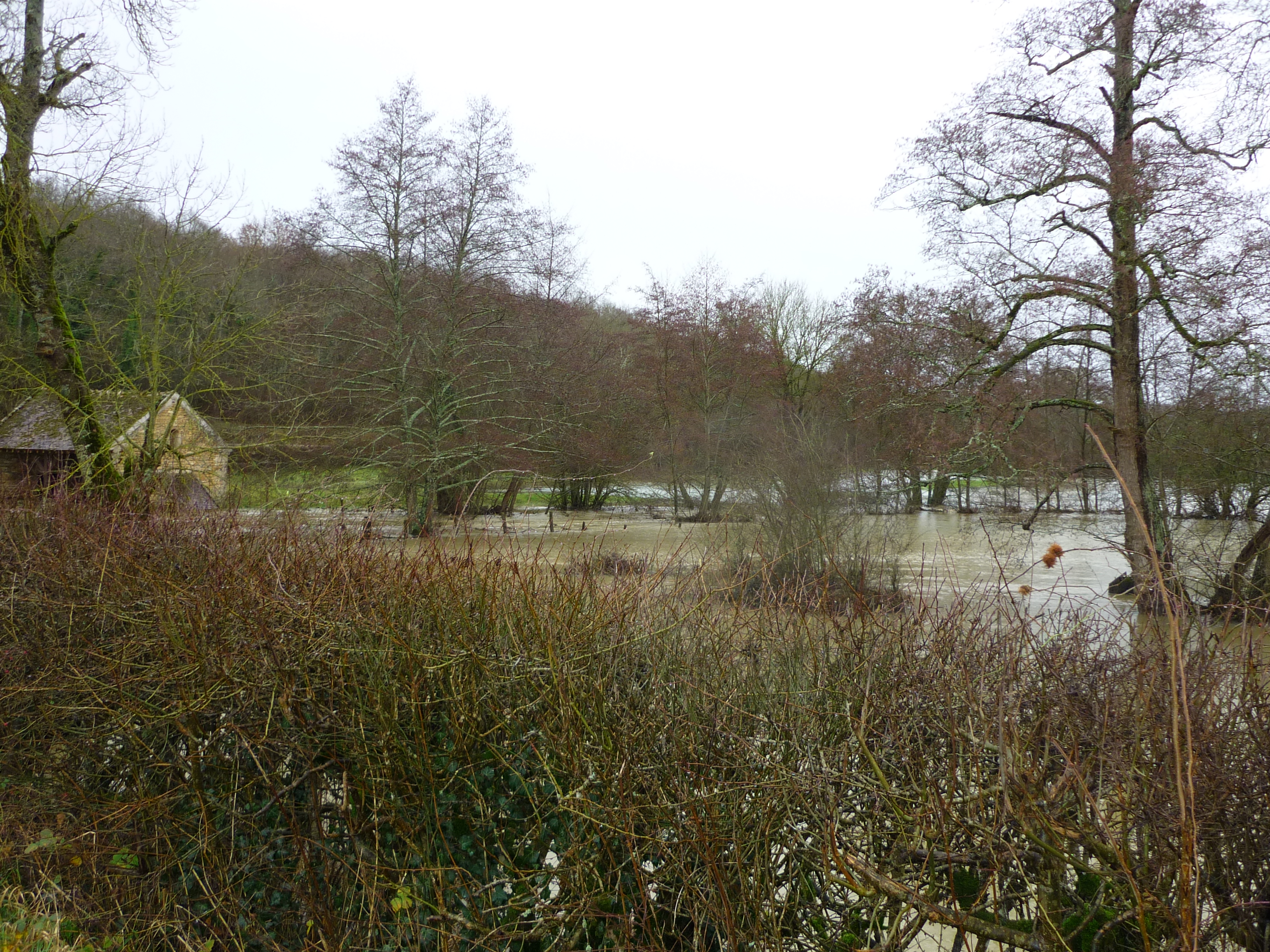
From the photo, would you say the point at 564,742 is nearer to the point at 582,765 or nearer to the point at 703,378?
the point at 582,765

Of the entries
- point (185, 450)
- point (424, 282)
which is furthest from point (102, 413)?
point (424, 282)

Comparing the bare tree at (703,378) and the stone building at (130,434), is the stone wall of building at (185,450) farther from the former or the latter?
the bare tree at (703,378)

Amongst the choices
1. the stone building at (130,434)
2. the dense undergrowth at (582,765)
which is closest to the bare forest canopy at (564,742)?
the dense undergrowth at (582,765)

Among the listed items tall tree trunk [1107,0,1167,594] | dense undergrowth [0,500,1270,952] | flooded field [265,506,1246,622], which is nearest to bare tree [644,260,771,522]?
flooded field [265,506,1246,622]

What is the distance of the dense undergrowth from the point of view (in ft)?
7.43

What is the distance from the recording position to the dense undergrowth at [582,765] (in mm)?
2266

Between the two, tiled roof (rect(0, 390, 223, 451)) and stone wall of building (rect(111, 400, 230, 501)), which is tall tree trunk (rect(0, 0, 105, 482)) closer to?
tiled roof (rect(0, 390, 223, 451))

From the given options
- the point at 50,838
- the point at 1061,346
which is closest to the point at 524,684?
the point at 50,838

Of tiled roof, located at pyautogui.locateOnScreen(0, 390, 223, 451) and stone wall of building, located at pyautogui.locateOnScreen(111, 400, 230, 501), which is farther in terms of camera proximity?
tiled roof, located at pyautogui.locateOnScreen(0, 390, 223, 451)

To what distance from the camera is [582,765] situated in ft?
10.8

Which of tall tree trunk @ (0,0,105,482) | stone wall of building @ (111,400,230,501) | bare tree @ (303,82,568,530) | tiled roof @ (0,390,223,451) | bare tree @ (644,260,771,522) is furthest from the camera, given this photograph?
bare tree @ (644,260,771,522)

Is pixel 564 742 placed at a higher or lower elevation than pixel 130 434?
lower

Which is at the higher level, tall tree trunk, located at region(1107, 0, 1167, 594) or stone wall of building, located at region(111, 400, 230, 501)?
tall tree trunk, located at region(1107, 0, 1167, 594)

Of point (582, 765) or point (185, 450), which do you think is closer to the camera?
point (582, 765)
